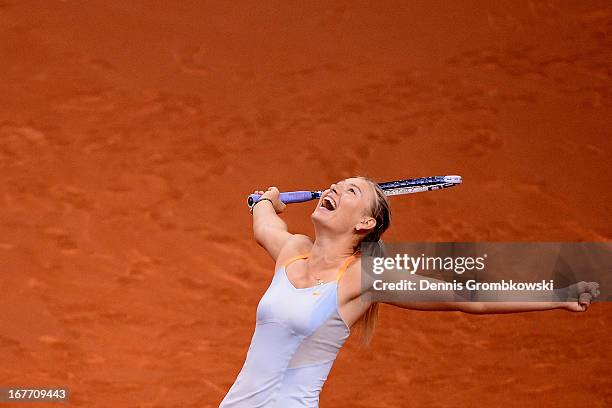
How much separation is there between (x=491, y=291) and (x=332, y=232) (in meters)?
0.43

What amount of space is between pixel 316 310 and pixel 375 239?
0.29 meters

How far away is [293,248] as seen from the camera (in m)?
2.73

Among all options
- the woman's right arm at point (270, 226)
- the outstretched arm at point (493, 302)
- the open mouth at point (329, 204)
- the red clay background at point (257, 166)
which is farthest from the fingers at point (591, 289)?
the red clay background at point (257, 166)

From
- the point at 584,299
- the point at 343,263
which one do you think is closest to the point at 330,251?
the point at 343,263

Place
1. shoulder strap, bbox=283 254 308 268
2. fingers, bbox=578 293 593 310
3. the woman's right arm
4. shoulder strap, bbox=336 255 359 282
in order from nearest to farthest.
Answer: fingers, bbox=578 293 593 310
shoulder strap, bbox=336 255 359 282
shoulder strap, bbox=283 254 308 268
the woman's right arm

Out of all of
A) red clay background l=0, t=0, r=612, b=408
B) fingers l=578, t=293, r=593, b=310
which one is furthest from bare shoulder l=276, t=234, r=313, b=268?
red clay background l=0, t=0, r=612, b=408

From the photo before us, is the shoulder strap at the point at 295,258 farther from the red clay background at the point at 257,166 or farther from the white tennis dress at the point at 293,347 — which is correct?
the red clay background at the point at 257,166

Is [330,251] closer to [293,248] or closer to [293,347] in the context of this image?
[293,248]

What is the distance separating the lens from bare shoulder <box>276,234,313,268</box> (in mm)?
2703

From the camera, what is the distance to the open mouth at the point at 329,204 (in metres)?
2.67

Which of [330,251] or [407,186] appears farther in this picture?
[407,186]

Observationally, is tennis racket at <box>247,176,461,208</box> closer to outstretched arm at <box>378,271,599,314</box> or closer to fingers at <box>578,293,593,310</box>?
outstretched arm at <box>378,271,599,314</box>

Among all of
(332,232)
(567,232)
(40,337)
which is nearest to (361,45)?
(567,232)

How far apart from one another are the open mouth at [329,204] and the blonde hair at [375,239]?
10cm
